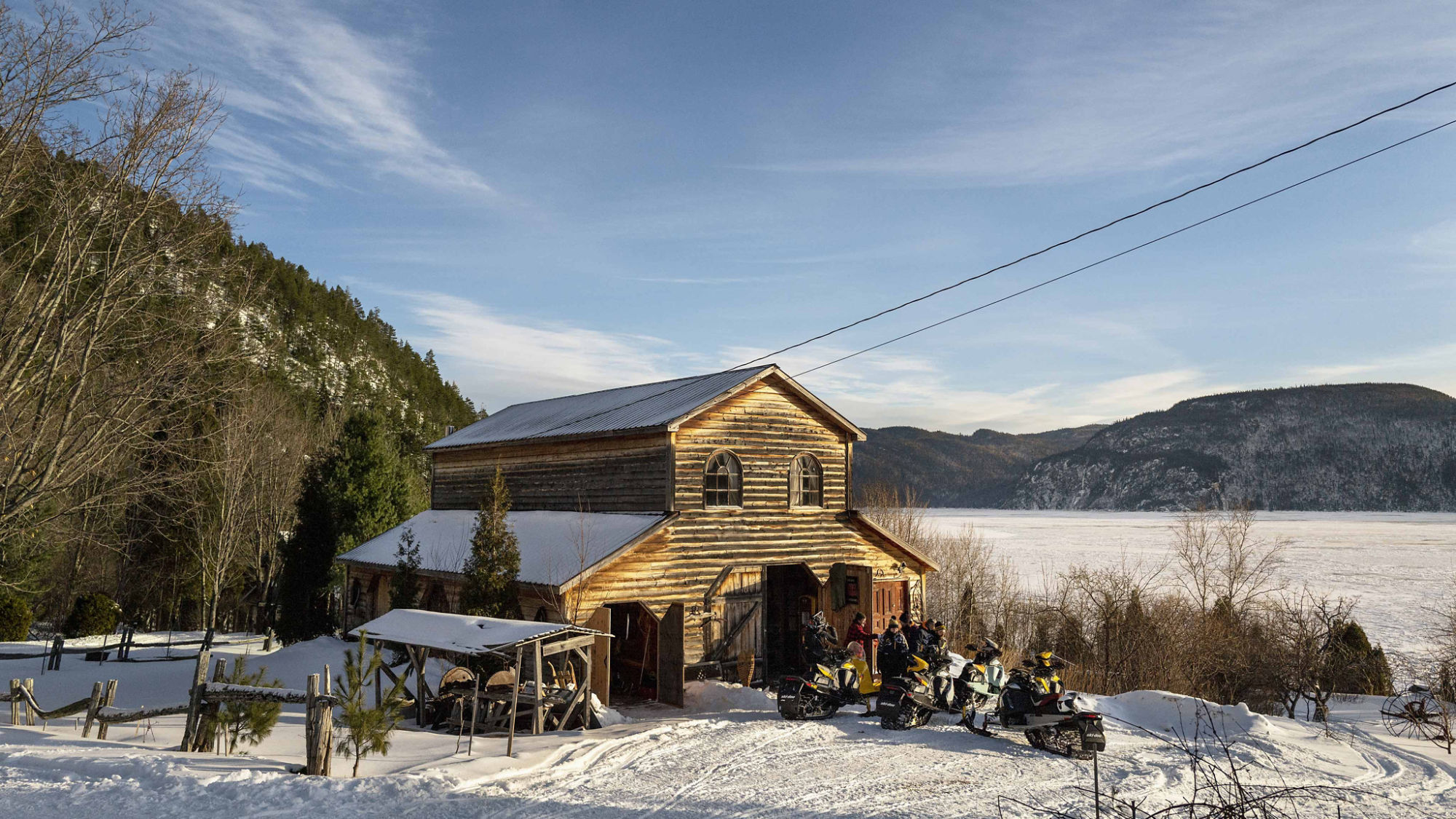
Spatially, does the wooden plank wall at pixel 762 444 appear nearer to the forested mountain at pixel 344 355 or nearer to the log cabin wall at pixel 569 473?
the log cabin wall at pixel 569 473

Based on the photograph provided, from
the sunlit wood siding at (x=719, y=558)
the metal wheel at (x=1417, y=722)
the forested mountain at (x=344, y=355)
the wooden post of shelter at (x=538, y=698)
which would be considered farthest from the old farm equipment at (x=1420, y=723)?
the forested mountain at (x=344, y=355)

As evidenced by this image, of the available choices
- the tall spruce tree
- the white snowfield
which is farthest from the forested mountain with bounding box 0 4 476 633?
the white snowfield

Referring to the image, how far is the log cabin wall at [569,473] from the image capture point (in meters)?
19.2

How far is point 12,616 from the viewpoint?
2897 cm

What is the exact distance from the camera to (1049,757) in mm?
11828

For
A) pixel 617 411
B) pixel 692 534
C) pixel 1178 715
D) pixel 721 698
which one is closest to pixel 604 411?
pixel 617 411

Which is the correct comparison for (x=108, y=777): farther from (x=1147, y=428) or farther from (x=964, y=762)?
(x=1147, y=428)

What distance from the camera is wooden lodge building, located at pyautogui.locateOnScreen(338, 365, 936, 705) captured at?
1766 centimetres

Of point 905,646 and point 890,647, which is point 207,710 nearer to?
point 890,647

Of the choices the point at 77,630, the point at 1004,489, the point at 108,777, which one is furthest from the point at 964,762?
the point at 1004,489

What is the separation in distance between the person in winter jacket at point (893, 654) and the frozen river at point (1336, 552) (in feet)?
55.6

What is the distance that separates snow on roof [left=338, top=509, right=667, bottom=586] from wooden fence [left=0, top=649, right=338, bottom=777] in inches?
250

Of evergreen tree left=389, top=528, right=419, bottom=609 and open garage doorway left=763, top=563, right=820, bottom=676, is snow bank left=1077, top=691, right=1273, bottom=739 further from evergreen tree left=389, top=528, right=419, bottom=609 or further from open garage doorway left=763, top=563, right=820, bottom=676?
evergreen tree left=389, top=528, right=419, bottom=609

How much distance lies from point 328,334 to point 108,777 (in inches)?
3605
